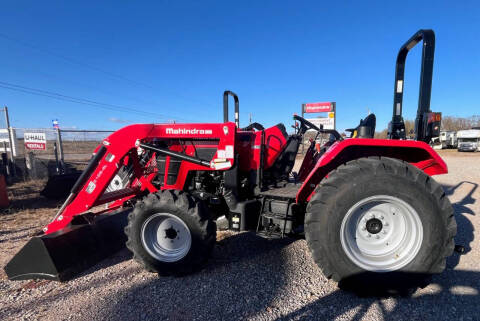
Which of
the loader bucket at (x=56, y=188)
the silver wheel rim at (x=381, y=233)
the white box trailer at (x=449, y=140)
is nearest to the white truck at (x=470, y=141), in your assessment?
the white box trailer at (x=449, y=140)

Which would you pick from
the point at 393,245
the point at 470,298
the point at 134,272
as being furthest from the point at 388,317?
the point at 134,272

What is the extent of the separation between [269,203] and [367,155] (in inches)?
45.0

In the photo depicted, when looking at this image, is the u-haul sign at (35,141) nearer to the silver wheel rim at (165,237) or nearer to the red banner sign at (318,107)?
the silver wheel rim at (165,237)

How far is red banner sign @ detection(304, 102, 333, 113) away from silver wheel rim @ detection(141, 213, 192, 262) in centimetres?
934

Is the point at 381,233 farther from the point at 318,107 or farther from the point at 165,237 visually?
the point at 318,107

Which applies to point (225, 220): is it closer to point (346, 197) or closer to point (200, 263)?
point (200, 263)

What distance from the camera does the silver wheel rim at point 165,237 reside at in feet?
8.46

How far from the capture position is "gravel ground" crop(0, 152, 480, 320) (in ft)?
6.46

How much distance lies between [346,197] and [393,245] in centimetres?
70

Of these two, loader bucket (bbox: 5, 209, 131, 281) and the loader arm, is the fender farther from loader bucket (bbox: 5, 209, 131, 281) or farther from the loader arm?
loader bucket (bbox: 5, 209, 131, 281)

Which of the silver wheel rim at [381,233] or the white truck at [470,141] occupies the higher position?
the white truck at [470,141]

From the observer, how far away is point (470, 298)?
2.07 metres

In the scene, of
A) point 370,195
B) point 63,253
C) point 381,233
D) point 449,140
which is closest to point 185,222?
point 63,253

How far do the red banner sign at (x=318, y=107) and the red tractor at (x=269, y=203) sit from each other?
7.74 meters
